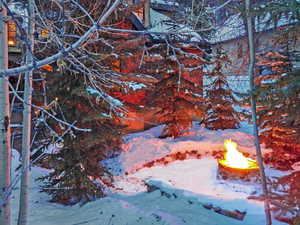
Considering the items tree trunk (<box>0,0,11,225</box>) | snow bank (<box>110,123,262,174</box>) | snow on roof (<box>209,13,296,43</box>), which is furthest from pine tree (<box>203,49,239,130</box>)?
tree trunk (<box>0,0,11,225</box>)

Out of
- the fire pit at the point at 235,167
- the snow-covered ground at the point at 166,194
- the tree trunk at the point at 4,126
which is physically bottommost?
the snow-covered ground at the point at 166,194

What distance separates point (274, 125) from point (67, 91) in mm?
5689

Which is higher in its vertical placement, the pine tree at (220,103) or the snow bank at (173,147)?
the pine tree at (220,103)

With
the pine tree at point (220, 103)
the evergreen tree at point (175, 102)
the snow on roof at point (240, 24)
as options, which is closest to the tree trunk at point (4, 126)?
the snow on roof at point (240, 24)

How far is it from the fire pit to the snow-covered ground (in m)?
0.19

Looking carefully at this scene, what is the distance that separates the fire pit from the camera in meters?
7.35

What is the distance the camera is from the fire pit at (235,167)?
7352 millimetres

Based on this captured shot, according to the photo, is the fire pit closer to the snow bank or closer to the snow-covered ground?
the snow-covered ground

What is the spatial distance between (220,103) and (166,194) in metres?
6.38

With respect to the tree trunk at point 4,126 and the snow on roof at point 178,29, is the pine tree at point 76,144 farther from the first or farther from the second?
the tree trunk at point 4,126

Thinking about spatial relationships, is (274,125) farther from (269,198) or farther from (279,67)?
(269,198)

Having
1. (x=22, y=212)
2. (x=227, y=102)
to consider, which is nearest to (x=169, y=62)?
(x=227, y=102)

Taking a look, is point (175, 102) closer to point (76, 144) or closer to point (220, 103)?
point (220, 103)

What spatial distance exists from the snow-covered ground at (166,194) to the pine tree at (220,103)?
930 millimetres
